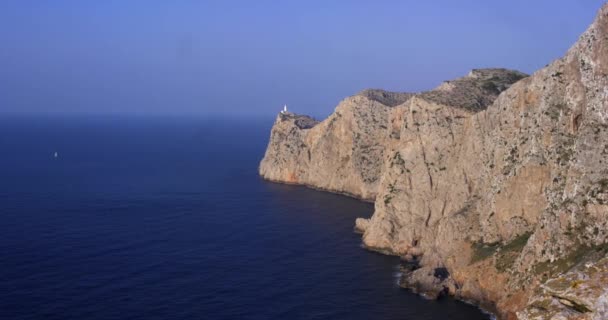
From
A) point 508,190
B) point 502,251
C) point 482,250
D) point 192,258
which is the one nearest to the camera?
point 502,251

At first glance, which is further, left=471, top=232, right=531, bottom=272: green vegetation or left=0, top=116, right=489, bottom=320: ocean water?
left=471, top=232, right=531, bottom=272: green vegetation

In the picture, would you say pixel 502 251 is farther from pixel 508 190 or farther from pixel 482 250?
pixel 508 190

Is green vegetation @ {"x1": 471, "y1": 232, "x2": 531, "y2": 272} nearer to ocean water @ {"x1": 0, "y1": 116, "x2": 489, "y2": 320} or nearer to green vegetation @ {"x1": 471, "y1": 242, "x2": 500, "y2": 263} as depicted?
green vegetation @ {"x1": 471, "y1": 242, "x2": 500, "y2": 263}

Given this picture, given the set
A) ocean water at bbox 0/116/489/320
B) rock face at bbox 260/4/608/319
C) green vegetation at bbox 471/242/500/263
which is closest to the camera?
rock face at bbox 260/4/608/319

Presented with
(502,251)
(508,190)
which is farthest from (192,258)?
(508,190)

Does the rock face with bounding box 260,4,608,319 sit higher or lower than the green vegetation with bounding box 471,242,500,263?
higher

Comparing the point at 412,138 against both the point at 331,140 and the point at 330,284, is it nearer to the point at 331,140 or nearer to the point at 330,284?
the point at 330,284

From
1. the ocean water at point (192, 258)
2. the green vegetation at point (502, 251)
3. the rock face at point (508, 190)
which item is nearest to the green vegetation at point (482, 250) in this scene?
the green vegetation at point (502, 251)

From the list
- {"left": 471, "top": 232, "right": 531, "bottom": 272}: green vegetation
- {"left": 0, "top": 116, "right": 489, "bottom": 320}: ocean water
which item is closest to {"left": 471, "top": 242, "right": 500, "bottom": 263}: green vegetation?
{"left": 471, "top": 232, "right": 531, "bottom": 272}: green vegetation
